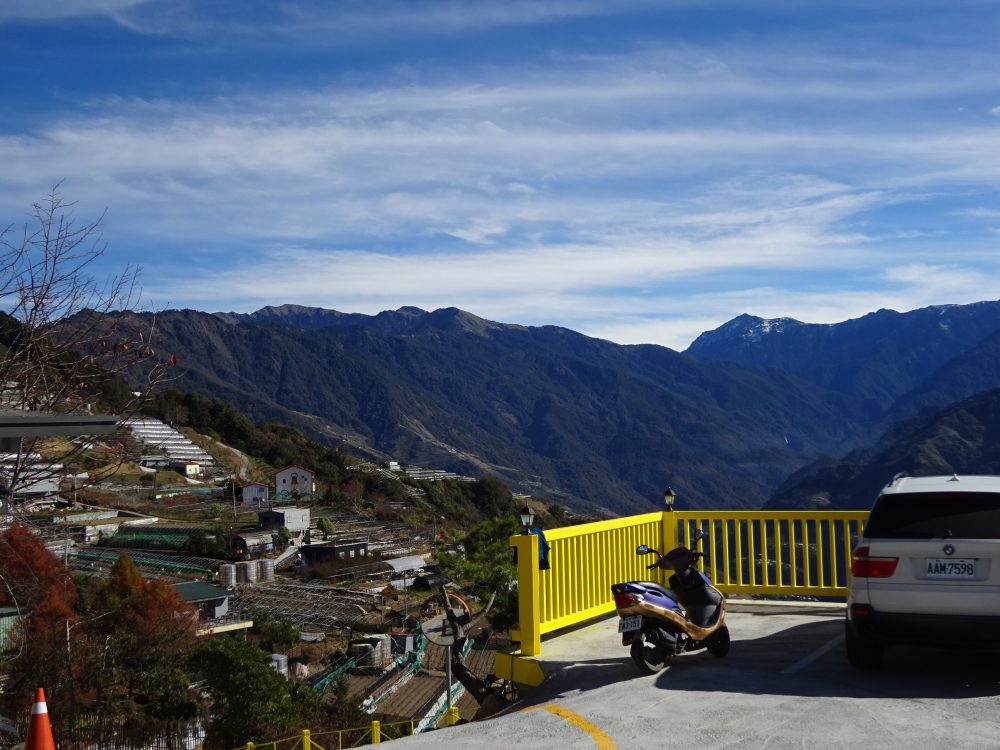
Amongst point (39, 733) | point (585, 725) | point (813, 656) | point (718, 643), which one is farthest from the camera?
point (718, 643)

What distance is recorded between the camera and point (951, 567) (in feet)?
24.6

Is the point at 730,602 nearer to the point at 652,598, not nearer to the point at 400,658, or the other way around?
the point at 652,598

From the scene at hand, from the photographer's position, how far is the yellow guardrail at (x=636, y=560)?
30.9 ft

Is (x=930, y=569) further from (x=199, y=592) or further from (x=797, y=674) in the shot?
(x=199, y=592)

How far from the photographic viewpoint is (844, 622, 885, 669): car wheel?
8258mm

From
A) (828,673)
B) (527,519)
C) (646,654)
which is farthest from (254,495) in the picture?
(828,673)

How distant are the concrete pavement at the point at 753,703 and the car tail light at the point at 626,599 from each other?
2.10 feet

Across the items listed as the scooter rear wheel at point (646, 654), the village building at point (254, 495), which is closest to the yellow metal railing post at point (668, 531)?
the scooter rear wheel at point (646, 654)

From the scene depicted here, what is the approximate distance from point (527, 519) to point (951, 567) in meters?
3.55

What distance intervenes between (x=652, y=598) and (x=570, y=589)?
67.4 inches

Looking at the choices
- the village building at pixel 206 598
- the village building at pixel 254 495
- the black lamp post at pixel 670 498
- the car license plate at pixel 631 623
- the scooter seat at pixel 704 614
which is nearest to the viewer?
the car license plate at pixel 631 623

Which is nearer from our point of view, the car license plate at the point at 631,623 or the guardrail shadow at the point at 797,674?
the guardrail shadow at the point at 797,674

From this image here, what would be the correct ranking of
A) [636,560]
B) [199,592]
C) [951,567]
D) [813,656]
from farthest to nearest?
[199,592] → [636,560] → [813,656] → [951,567]

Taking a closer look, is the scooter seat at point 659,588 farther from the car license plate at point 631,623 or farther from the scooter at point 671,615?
the car license plate at point 631,623
